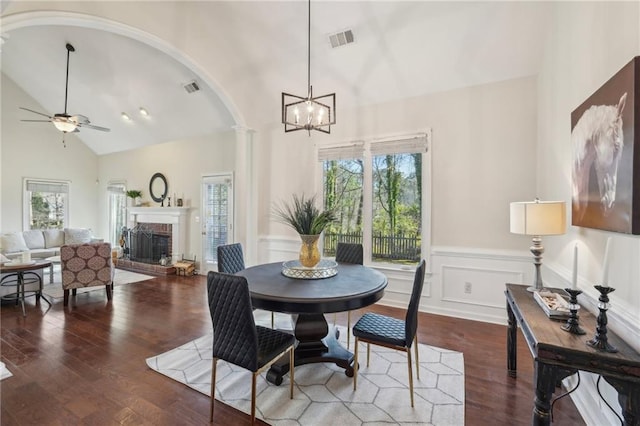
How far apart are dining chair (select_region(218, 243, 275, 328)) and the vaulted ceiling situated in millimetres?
Result: 2750

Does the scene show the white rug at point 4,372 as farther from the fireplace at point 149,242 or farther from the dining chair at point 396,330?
the fireplace at point 149,242

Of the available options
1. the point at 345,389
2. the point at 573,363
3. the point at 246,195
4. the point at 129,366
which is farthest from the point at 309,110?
the point at 246,195

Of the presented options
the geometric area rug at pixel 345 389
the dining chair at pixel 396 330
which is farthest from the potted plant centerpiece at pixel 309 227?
the geometric area rug at pixel 345 389

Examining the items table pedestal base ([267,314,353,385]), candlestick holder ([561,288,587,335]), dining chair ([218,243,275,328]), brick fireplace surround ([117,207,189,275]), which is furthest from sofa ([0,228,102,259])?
candlestick holder ([561,288,587,335])

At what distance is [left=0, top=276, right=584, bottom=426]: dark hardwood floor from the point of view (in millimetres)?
2006

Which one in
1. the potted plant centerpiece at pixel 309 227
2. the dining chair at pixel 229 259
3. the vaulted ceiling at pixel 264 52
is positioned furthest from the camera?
the vaulted ceiling at pixel 264 52

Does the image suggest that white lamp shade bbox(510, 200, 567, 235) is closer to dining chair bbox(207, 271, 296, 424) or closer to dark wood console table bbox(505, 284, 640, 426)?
dark wood console table bbox(505, 284, 640, 426)

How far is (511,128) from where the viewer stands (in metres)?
3.55

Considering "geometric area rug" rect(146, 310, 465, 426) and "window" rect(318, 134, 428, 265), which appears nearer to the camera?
"geometric area rug" rect(146, 310, 465, 426)

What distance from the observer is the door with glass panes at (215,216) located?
6.18m

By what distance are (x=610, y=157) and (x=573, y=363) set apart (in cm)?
118

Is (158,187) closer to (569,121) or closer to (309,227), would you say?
(309,227)

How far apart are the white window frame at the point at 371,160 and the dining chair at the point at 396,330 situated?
1.94m

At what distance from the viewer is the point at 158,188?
23.6 ft
